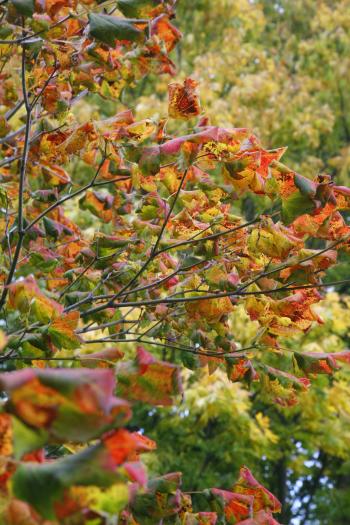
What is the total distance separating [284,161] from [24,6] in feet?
24.6

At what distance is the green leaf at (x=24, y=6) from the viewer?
5.15ft

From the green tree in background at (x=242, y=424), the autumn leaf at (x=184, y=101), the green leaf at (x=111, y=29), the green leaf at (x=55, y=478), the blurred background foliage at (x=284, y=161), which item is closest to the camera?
the green leaf at (x=55, y=478)

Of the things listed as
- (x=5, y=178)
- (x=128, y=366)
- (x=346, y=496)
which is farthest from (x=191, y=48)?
(x=128, y=366)

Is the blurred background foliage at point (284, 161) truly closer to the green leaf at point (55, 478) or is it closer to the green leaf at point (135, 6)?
the green leaf at point (135, 6)

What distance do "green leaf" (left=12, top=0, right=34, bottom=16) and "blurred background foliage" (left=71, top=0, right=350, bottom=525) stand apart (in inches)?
90.0

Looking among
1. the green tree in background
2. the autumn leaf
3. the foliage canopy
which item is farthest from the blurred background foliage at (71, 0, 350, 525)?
the autumn leaf

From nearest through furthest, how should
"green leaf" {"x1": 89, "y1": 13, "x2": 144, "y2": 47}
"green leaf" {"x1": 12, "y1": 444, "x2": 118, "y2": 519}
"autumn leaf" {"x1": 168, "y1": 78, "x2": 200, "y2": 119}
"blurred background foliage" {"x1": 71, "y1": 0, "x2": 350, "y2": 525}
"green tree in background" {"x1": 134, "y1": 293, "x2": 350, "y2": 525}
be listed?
→ "green leaf" {"x1": 12, "y1": 444, "x2": 118, "y2": 519} < "green leaf" {"x1": 89, "y1": 13, "x2": 144, "y2": 47} < "autumn leaf" {"x1": 168, "y1": 78, "x2": 200, "y2": 119} < "green tree in background" {"x1": 134, "y1": 293, "x2": 350, "y2": 525} < "blurred background foliage" {"x1": 71, "y1": 0, "x2": 350, "y2": 525}

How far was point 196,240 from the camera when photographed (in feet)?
5.95

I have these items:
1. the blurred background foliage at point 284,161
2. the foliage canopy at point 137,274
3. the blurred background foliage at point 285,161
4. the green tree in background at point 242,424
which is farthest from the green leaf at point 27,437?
the green tree in background at point 242,424

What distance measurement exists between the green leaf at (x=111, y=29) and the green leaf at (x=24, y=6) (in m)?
0.16

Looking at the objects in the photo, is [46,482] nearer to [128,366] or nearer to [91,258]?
[128,366]

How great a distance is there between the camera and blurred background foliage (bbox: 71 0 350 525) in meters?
6.11

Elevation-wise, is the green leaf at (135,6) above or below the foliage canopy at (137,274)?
above

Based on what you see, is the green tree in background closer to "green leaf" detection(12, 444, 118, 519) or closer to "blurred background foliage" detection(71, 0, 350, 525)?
"blurred background foliage" detection(71, 0, 350, 525)
